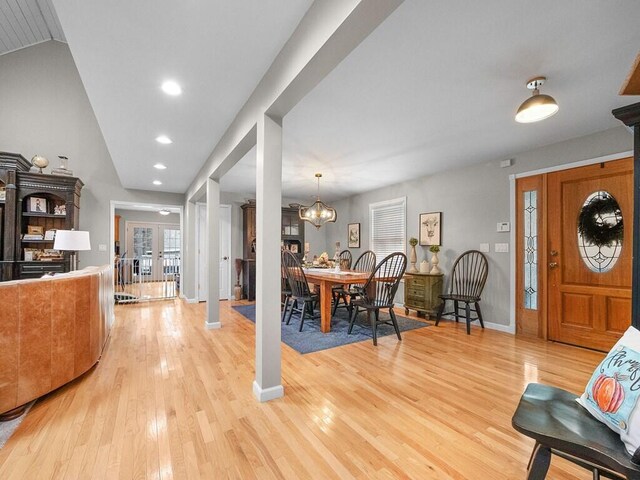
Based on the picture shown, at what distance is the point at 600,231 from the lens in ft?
10.2

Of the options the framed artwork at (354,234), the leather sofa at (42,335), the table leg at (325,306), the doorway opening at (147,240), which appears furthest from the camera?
the doorway opening at (147,240)

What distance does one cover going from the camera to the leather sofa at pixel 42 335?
1864 millimetres

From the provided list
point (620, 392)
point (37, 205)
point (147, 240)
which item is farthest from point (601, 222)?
point (147, 240)

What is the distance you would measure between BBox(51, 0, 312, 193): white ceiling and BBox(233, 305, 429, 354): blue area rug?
2.53 meters

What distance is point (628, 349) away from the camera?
1.11 m

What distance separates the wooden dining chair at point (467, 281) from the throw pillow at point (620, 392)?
110 inches

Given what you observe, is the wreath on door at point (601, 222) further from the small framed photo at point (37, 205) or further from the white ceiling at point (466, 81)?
the small framed photo at point (37, 205)

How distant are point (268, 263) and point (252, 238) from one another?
173 inches

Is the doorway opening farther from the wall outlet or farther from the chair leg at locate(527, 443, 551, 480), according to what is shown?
the chair leg at locate(527, 443, 551, 480)

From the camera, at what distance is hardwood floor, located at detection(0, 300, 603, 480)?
4.72 feet

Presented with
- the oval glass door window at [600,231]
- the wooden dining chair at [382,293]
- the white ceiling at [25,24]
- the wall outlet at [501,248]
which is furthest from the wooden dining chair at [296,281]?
the white ceiling at [25,24]

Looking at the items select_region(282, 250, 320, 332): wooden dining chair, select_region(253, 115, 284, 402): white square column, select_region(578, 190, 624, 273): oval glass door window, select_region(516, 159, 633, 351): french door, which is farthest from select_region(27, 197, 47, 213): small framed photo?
select_region(578, 190, 624, 273): oval glass door window

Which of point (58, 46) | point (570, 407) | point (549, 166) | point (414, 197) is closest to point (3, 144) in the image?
point (58, 46)

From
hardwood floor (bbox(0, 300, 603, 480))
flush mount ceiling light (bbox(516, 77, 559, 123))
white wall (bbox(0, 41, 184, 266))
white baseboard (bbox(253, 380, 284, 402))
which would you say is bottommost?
hardwood floor (bbox(0, 300, 603, 480))
